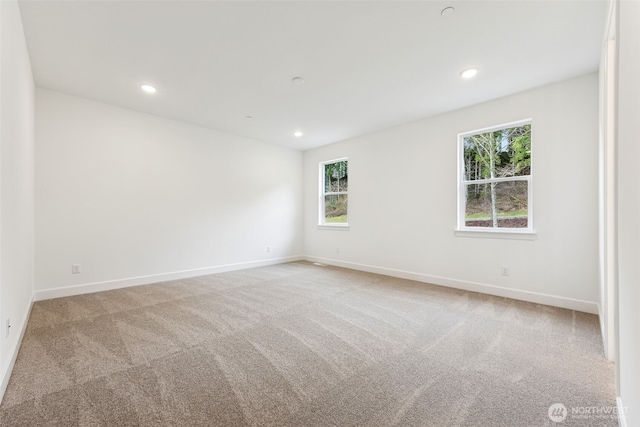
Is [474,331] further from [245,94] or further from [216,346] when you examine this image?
[245,94]

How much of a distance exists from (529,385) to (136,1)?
12.3ft

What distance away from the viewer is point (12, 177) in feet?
6.53

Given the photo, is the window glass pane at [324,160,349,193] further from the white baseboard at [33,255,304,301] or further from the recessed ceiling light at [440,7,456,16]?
the recessed ceiling light at [440,7,456,16]

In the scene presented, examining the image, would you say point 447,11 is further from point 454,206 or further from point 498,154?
point 454,206

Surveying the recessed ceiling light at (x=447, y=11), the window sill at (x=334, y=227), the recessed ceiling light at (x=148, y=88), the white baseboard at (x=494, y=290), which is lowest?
the white baseboard at (x=494, y=290)

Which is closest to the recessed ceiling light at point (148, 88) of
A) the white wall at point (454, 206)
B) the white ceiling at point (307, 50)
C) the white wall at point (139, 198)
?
the white ceiling at point (307, 50)

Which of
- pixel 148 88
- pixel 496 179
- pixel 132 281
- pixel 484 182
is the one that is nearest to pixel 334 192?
pixel 484 182

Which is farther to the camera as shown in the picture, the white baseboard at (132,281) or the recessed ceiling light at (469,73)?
the white baseboard at (132,281)

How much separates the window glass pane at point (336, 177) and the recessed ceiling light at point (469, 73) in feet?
9.20

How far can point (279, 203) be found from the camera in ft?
19.4

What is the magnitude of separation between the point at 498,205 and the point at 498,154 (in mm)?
694

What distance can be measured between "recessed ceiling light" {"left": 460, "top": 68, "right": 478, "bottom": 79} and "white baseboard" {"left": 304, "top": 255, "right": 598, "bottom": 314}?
263 centimetres

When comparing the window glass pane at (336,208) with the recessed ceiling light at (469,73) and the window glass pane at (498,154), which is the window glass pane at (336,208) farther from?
the recessed ceiling light at (469,73)

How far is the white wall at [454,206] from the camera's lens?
9.64ft
